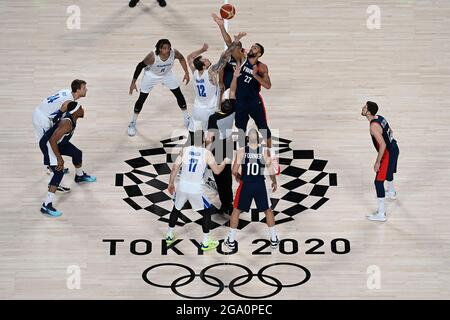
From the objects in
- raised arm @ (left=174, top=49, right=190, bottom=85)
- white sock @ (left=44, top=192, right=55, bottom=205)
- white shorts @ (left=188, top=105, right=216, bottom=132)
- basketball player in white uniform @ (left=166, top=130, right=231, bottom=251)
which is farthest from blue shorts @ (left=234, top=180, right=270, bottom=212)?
raised arm @ (left=174, top=49, right=190, bottom=85)

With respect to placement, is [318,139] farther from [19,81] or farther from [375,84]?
[19,81]

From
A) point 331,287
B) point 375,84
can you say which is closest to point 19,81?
point 375,84

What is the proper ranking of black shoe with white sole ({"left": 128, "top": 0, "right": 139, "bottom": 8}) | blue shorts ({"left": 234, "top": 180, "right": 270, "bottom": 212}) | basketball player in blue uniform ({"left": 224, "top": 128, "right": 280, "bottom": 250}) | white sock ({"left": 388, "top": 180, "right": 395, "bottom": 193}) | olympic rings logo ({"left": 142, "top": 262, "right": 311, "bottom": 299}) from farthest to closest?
1. black shoe with white sole ({"left": 128, "top": 0, "right": 139, "bottom": 8})
2. white sock ({"left": 388, "top": 180, "right": 395, "bottom": 193})
3. blue shorts ({"left": 234, "top": 180, "right": 270, "bottom": 212})
4. basketball player in blue uniform ({"left": 224, "top": 128, "right": 280, "bottom": 250})
5. olympic rings logo ({"left": 142, "top": 262, "right": 311, "bottom": 299})

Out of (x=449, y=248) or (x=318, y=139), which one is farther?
(x=318, y=139)

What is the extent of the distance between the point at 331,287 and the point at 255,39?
7194 mm

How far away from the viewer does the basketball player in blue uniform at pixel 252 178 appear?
18.0 meters

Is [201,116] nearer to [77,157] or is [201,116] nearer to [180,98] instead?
[180,98]

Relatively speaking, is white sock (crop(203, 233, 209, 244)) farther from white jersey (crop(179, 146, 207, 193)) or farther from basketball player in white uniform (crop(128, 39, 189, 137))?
basketball player in white uniform (crop(128, 39, 189, 137))

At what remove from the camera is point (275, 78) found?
898 inches

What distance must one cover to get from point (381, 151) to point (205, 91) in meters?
3.03

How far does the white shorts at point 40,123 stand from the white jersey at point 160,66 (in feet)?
7.37

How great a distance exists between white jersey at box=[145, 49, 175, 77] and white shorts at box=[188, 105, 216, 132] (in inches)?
39.7

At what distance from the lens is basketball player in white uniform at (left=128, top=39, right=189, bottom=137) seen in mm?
20641

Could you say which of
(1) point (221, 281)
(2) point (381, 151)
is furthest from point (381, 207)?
(1) point (221, 281)
